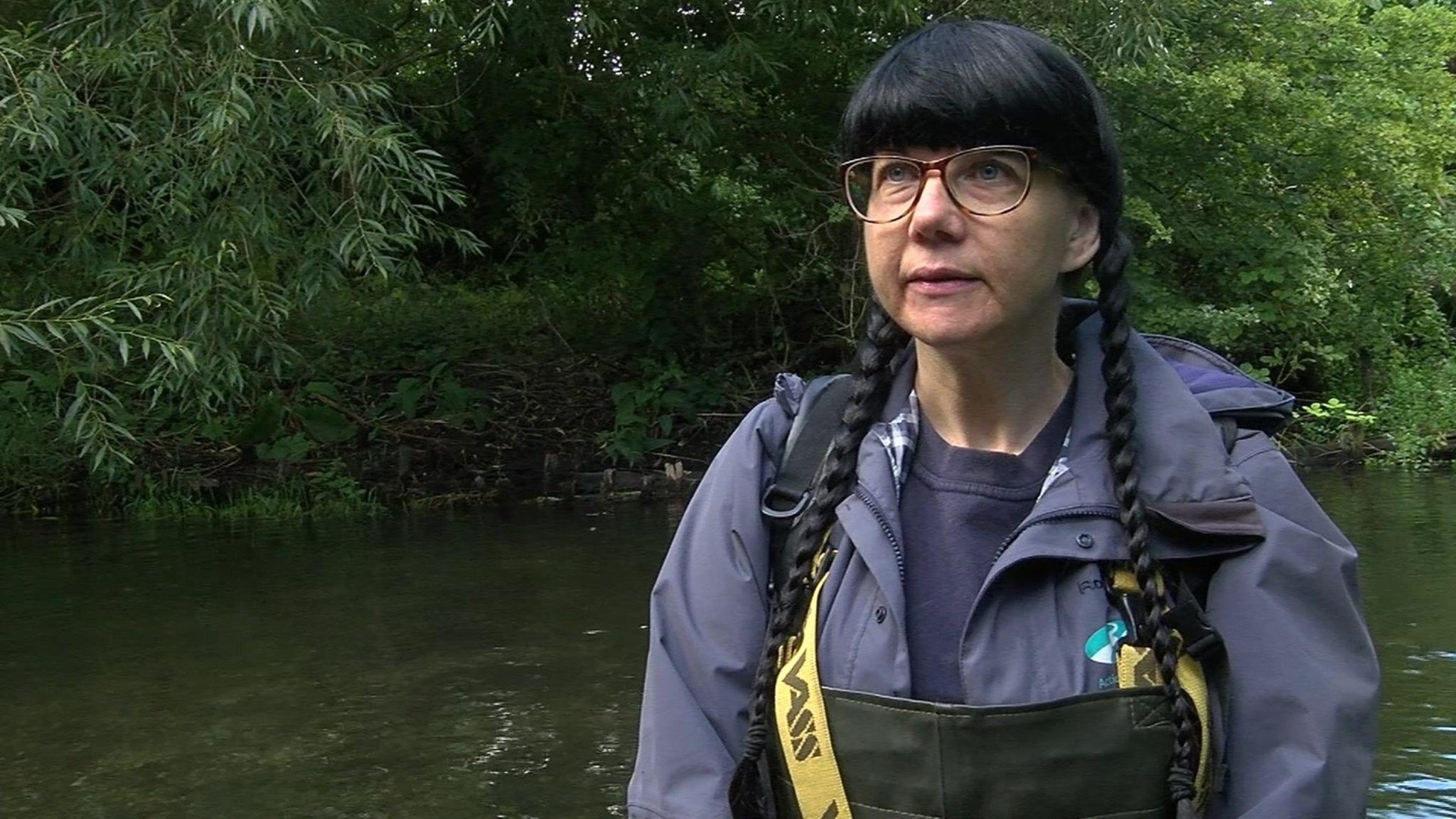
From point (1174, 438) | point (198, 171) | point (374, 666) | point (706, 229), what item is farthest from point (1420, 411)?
point (1174, 438)

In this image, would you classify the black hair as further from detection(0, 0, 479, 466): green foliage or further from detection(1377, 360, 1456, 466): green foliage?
detection(1377, 360, 1456, 466): green foliage

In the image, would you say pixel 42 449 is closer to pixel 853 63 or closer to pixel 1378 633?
pixel 853 63

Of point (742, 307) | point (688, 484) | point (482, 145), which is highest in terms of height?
point (482, 145)

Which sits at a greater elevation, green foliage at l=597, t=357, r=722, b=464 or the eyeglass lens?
the eyeglass lens

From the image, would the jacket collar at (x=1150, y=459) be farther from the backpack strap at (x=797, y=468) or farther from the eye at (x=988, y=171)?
the eye at (x=988, y=171)

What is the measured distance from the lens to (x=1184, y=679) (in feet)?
6.41

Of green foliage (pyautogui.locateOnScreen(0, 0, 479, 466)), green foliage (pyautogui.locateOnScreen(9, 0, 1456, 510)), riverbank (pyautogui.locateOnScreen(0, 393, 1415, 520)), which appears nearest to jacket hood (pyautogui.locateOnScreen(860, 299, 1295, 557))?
green foliage (pyautogui.locateOnScreen(0, 0, 479, 466))

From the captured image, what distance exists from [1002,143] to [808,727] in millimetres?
747

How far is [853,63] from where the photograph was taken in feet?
39.1

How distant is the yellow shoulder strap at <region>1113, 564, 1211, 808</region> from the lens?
1957 mm

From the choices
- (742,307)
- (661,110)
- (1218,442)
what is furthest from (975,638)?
(742,307)

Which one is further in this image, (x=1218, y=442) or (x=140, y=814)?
(x=140, y=814)

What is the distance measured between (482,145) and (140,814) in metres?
8.76

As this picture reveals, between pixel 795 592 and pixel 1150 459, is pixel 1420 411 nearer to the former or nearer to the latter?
pixel 1150 459
